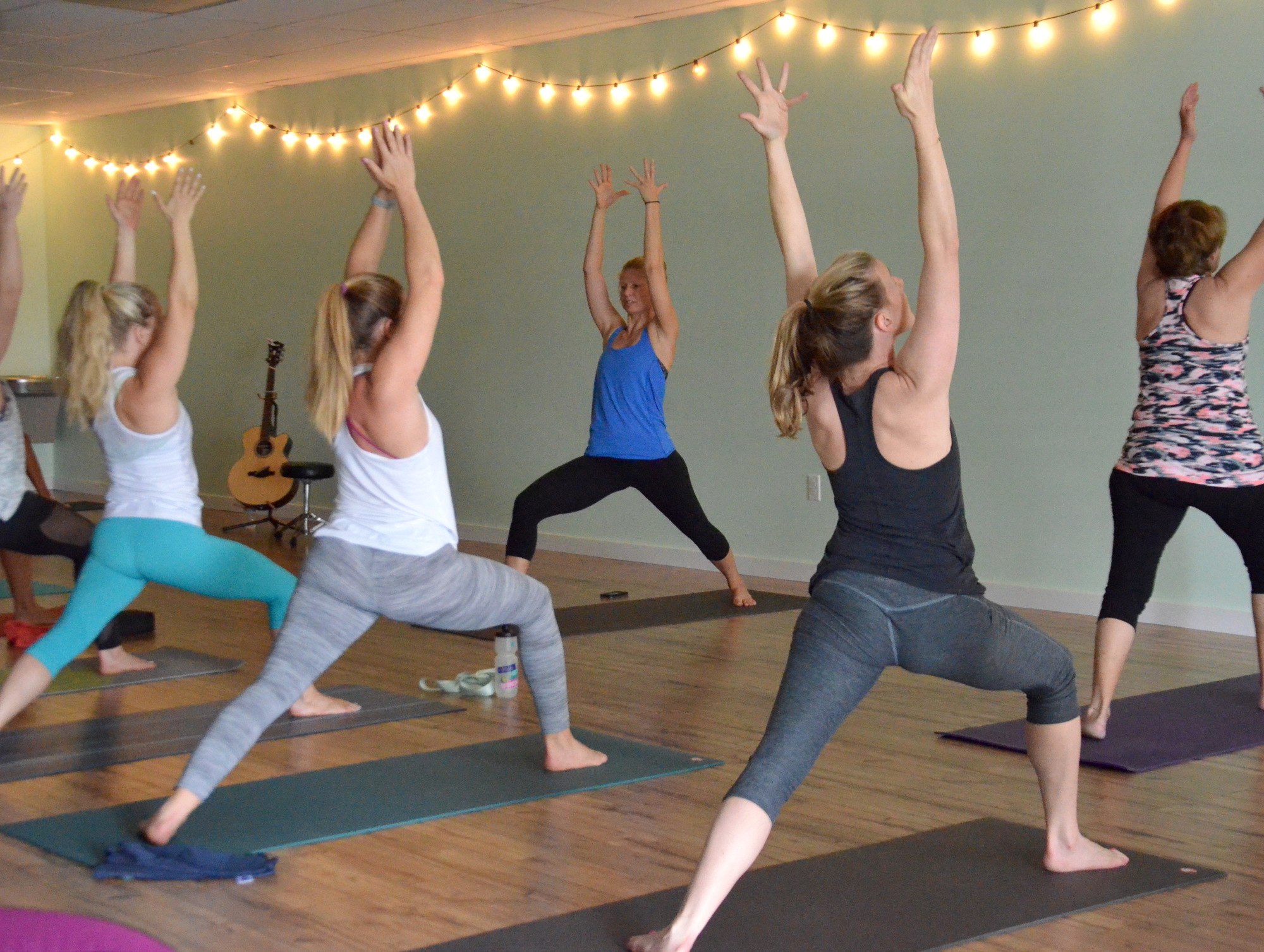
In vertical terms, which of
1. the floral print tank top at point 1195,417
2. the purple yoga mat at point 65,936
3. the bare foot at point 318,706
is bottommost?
the bare foot at point 318,706

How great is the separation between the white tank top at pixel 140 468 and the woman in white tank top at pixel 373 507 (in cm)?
74

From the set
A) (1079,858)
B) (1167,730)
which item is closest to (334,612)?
(1079,858)

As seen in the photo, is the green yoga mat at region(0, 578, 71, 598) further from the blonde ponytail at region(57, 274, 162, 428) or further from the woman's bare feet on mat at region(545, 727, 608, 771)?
the woman's bare feet on mat at region(545, 727, 608, 771)

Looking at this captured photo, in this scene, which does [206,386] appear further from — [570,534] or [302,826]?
[302,826]

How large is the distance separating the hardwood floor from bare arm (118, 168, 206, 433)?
0.83m

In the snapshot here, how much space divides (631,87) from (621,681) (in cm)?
366

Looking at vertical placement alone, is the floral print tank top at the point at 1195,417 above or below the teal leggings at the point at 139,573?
above

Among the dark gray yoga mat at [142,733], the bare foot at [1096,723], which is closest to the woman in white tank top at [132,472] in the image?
the dark gray yoga mat at [142,733]

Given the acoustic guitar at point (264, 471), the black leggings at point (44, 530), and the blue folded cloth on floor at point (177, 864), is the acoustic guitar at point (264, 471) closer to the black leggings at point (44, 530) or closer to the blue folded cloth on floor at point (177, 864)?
the black leggings at point (44, 530)

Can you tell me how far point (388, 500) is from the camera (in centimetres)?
286

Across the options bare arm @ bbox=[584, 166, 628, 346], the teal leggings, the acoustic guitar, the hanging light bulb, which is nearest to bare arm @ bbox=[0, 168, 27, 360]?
the teal leggings

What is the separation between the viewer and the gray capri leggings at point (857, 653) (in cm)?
222

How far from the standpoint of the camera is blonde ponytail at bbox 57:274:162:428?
3361 mm

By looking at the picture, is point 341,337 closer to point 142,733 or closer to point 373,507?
point 373,507
